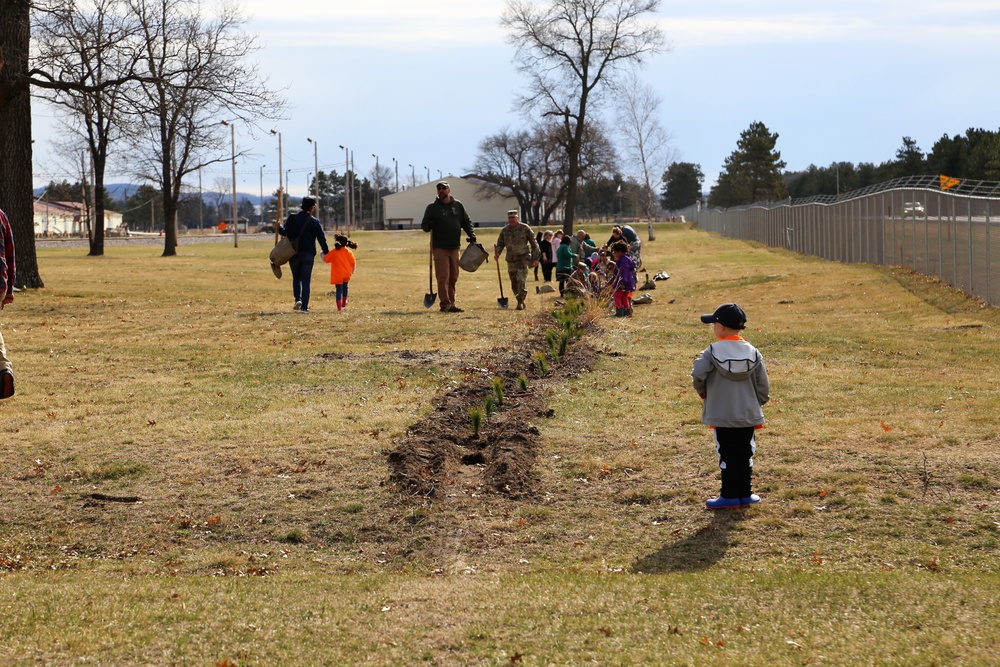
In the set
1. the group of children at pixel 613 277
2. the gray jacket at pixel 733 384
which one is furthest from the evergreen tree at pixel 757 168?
the gray jacket at pixel 733 384

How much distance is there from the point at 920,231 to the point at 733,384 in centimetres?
2047

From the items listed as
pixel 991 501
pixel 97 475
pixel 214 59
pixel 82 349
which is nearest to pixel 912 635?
pixel 991 501

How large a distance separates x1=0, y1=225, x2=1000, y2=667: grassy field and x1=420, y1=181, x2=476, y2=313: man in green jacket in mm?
4347

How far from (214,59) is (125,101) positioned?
3.46 meters

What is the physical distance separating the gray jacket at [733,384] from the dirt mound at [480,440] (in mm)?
1406

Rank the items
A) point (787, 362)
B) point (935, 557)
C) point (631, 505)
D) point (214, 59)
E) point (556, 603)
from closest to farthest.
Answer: point (556, 603)
point (935, 557)
point (631, 505)
point (787, 362)
point (214, 59)

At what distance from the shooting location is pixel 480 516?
7762 mm

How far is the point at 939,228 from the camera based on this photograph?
2439 cm

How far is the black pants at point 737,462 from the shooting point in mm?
7703

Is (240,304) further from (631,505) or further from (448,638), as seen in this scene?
(448,638)

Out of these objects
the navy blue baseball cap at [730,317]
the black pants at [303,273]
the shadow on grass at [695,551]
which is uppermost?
the black pants at [303,273]

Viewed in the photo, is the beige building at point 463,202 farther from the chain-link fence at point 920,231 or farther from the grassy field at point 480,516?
the grassy field at point 480,516

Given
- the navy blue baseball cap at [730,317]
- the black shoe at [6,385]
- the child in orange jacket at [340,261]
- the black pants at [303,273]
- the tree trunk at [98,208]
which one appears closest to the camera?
the navy blue baseball cap at [730,317]

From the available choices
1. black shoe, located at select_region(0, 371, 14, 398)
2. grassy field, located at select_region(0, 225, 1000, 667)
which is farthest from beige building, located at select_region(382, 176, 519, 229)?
black shoe, located at select_region(0, 371, 14, 398)
